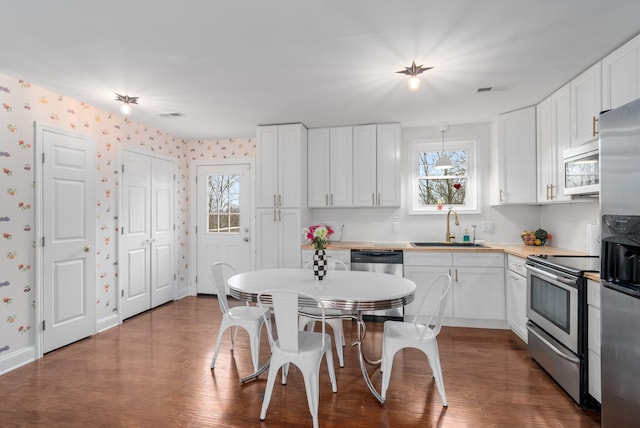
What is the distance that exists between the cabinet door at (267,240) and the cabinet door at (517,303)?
264 centimetres

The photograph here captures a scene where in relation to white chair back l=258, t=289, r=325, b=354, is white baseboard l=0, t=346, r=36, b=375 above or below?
below

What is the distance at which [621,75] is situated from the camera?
2.29 metres

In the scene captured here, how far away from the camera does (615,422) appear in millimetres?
1723

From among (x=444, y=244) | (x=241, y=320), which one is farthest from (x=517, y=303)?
(x=241, y=320)

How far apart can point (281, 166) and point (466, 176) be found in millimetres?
2399

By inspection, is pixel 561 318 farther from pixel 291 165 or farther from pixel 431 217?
pixel 291 165

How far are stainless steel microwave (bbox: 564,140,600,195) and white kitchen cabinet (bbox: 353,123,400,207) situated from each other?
1.77 m

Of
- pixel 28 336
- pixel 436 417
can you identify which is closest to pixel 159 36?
pixel 28 336

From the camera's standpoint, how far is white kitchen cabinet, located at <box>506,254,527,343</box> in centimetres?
318

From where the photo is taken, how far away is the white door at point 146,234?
4102 mm

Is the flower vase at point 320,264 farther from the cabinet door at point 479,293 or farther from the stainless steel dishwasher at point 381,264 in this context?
the cabinet door at point 479,293

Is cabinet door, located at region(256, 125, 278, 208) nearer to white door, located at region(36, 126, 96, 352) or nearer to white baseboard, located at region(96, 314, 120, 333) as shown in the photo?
white door, located at region(36, 126, 96, 352)

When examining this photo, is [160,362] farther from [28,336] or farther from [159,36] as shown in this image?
[159,36]

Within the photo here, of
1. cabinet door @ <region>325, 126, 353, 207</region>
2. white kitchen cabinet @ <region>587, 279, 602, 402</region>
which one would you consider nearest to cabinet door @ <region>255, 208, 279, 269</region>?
cabinet door @ <region>325, 126, 353, 207</region>
